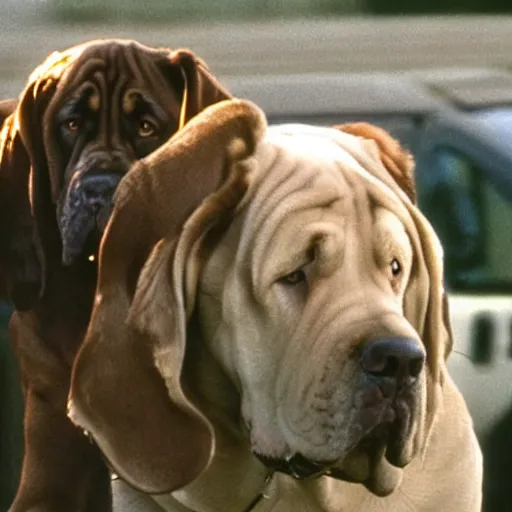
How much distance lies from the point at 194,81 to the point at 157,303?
1.48ft

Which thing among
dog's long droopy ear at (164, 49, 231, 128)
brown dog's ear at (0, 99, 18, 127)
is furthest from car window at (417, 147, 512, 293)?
brown dog's ear at (0, 99, 18, 127)

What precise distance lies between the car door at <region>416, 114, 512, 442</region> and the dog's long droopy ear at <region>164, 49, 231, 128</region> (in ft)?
1.41

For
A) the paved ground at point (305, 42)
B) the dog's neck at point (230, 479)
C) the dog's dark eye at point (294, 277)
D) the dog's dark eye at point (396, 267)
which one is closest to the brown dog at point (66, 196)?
the paved ground at point (305, 42)

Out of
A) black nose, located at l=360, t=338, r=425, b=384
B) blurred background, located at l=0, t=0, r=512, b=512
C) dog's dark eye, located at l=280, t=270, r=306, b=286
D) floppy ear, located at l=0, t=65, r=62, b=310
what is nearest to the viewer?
black nose, located at l=360, t=338, r=425, b=384

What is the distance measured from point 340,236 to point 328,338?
18 centimetres

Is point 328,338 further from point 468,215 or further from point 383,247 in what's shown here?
point 468,215

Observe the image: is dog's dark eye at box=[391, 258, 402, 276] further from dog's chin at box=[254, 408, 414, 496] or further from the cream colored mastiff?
dog's chin at box=[254, 408, 414, 496]

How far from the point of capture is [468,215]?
2.13 meters

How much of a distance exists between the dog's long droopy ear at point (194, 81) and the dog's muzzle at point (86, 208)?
20 centimetres

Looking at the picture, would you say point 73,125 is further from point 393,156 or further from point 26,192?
point 393,156

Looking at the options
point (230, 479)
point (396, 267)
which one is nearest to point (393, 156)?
point (396, 267)

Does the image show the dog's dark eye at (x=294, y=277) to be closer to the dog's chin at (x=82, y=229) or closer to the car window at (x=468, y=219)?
the dog's chin at (x=82, y=229)

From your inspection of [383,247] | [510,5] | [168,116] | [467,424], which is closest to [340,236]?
[383,247]

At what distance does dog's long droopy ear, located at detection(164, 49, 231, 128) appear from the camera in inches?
75.5
